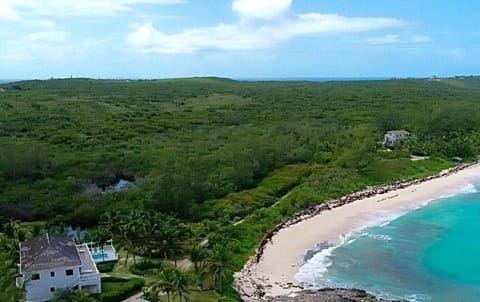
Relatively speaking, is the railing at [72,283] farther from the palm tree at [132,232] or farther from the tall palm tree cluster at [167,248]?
the palm tree at [132,232]

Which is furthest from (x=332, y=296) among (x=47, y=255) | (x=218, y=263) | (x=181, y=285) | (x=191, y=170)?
(x=191, y=170)

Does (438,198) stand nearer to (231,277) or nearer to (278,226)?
(278,226)

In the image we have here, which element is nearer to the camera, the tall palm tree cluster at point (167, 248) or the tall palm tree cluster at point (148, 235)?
the tall palm tree cluster at point (167, 248)

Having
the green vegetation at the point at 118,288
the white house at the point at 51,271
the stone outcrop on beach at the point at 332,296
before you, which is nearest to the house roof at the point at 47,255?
the white house at the point at 51,271

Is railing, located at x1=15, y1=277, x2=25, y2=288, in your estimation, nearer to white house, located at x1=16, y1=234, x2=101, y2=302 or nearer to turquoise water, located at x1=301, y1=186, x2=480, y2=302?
white house, located at x1=16, y1=234, x2=101, y2=302

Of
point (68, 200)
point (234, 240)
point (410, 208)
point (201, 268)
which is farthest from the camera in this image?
point (410, 208)

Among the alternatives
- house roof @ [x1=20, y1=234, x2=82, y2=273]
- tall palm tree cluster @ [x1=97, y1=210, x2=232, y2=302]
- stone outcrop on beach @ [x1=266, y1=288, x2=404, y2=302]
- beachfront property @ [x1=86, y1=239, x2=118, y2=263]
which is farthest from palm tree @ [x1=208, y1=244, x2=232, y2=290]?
house roof @ [x1=20, y1=234, x2=82, y2=273]

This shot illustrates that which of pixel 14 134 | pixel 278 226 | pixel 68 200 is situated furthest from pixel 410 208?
pixel 14 134
